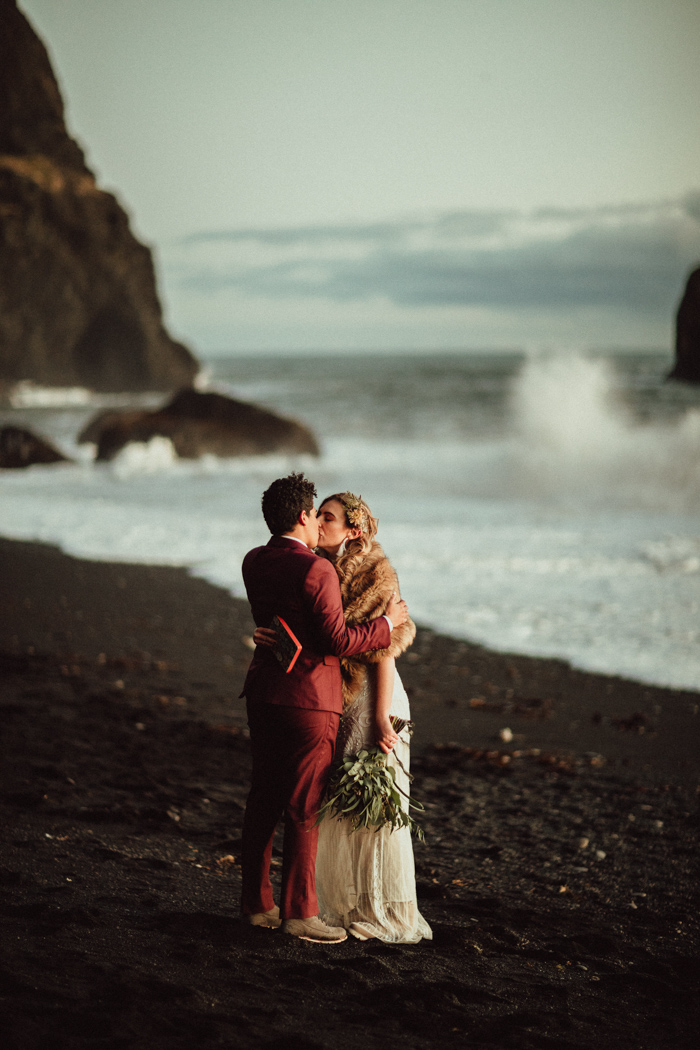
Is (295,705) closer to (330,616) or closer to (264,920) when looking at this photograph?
(330,616)

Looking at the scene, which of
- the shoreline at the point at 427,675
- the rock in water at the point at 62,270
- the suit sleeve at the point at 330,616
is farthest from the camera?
the rock in water at the point at 62,270

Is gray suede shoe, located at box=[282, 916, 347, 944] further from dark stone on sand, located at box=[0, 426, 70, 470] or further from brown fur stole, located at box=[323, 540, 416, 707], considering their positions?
dark stone on sand, located at box=[0, 426, 70, 470]

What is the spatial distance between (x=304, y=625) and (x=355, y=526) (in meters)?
0.43

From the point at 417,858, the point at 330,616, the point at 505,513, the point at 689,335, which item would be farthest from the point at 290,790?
the point at 689,335

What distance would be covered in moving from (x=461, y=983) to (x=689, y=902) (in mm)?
1505

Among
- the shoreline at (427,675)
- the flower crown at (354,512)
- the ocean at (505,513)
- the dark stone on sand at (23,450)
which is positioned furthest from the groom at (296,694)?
the dark stone on sand at (23,450)

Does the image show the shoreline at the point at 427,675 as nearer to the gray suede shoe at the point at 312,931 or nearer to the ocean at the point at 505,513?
the ocean at the point at 505,513

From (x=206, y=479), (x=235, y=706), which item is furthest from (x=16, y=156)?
(x=235, y=706)

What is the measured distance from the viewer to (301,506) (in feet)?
11.0

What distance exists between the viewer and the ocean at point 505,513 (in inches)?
390

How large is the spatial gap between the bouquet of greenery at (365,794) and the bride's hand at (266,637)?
21.0 inches

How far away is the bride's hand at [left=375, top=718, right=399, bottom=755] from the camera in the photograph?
136 inches

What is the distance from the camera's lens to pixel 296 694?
3307 millimetres

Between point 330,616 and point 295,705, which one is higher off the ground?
point 330,616
